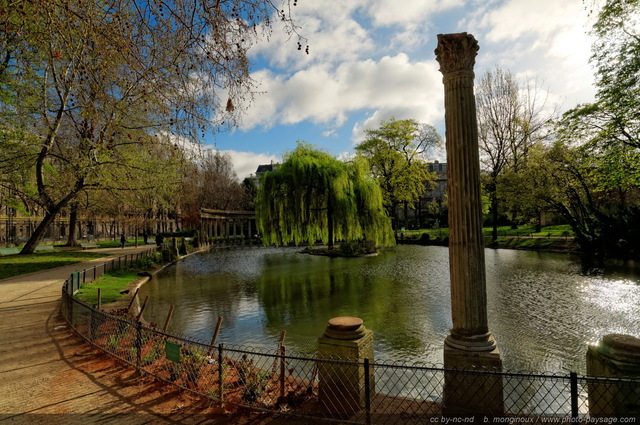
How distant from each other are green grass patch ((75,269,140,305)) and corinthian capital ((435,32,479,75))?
1249 centimetres

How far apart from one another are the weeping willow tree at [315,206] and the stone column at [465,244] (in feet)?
69.7

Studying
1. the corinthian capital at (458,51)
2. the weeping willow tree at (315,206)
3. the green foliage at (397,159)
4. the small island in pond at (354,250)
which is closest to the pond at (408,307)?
the corinthian capital at (458,51)

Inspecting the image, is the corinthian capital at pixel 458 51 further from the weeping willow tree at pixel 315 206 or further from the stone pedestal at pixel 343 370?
the weeping willow tree at pixel 315 206

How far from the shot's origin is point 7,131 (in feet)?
58.4

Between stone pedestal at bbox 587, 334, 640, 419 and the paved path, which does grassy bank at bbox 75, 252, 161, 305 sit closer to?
the paved path

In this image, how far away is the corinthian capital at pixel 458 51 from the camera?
5.00 m

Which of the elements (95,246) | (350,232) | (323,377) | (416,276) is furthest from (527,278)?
(95,246)

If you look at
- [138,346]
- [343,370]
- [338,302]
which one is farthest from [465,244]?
[338,302]

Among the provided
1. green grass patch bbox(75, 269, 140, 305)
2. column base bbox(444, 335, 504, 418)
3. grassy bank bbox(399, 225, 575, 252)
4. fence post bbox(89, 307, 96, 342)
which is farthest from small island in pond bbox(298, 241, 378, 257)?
column base bbox(444, 335, 504, 418)

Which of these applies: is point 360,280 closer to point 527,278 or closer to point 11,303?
point 527,278

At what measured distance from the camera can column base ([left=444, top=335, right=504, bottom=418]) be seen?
4289 millimetres

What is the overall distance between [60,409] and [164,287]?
12875 mm

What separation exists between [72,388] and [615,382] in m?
7.24

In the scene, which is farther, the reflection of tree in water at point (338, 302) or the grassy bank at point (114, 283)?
the grassy bank at point (114, 283)
